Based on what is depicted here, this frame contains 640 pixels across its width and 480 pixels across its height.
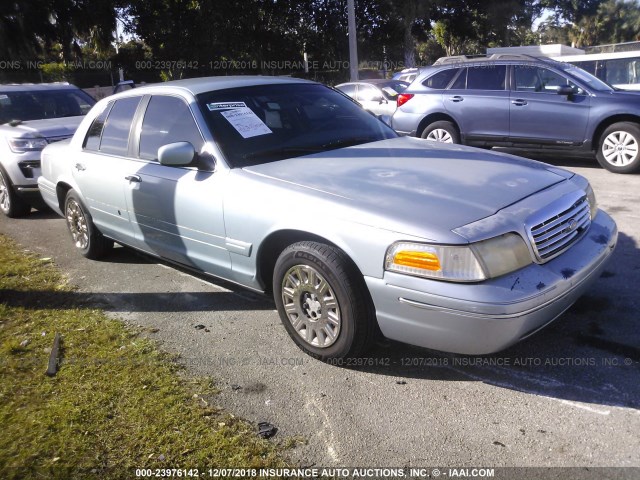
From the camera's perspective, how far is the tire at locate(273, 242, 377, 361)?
304 cm

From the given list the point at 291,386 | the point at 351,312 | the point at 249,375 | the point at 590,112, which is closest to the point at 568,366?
the point at 351,312

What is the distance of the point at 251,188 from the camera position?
11.5 feet

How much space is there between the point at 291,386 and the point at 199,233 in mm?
1303

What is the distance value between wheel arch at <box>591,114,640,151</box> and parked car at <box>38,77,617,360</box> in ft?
15.8

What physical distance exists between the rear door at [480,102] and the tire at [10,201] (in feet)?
21.4

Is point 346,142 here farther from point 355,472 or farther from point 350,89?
point 350,89

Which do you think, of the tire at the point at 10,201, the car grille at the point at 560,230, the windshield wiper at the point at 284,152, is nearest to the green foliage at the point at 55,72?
the tire at the point at 10,201

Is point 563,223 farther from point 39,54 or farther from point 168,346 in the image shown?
point 39,54

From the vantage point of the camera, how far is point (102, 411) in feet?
9.83

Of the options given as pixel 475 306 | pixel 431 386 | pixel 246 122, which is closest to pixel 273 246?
pixel 246 122

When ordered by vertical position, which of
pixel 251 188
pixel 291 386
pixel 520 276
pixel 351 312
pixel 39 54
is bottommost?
pixel 291 386

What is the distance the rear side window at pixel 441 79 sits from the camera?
945 cm

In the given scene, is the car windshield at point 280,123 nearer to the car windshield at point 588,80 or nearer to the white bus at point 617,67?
the car windshield at point 588,80

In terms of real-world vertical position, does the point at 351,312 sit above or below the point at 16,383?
above
